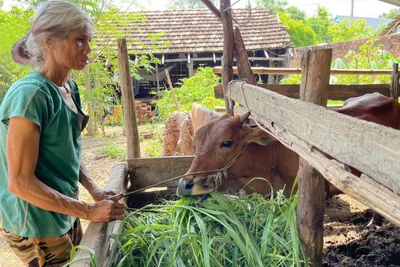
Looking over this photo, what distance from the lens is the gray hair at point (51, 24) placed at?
174 centimetres

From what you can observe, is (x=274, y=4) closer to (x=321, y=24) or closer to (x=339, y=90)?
(x=321, y=24)

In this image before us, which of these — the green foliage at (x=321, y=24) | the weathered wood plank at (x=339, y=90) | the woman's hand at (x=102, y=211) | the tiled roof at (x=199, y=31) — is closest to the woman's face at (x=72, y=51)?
the woman's hand at (x=102, y=211)

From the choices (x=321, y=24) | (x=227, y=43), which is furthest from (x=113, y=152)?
(x=321, y=24)

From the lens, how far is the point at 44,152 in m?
1.75

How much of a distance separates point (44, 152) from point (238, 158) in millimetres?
1497

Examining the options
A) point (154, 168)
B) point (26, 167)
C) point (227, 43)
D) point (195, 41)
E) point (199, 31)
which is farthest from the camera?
point (199, 31)

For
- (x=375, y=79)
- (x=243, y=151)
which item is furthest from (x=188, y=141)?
(x=375, y=79)

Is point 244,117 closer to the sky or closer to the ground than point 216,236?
closer to the sky

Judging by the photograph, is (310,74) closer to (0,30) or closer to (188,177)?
(188,177)

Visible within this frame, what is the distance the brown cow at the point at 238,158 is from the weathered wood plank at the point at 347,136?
0.69 m

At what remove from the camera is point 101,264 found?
169cm

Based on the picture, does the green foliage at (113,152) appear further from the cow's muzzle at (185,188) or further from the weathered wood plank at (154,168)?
the cow's muzzle at (185,188)

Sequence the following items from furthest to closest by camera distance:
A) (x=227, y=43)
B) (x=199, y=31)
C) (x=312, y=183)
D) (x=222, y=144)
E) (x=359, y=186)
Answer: (x=199, y=31)
(x=227, y=43)
(x=222, y=144)
(x=312, y=183)
(x=359, y=186)

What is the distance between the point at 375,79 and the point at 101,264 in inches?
385
